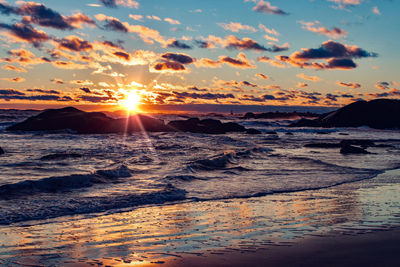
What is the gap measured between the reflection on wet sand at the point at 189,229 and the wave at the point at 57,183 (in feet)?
10.7

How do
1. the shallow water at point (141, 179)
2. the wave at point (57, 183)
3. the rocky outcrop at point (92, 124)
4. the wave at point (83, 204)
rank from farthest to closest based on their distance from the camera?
the rocky outcrop at point (92, 124), the wave at point (57, 183), the shallow water at point (141, 179), the wave at point (83, 204)

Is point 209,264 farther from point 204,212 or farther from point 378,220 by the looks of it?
point 378,220

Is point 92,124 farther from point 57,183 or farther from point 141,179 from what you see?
point 57,183

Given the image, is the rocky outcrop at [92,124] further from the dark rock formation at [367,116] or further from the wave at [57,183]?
the dark rock formation at [367,116]

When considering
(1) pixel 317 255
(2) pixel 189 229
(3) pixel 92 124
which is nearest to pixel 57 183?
(2) pixel 189 229

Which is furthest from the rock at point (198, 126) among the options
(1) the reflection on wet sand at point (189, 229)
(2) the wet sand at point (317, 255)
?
(2) the wet sand at point (317, 255)

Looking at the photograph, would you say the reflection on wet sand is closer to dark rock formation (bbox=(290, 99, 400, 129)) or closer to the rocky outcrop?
the rocky outcrop

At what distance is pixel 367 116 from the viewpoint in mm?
79875

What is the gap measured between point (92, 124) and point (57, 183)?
30693mm

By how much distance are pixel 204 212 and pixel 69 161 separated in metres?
10.9

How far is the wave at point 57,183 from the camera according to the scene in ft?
34.8

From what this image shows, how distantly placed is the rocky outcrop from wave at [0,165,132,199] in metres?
27.6

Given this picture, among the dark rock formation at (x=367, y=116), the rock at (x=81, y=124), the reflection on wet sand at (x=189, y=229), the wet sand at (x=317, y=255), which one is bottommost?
the reflection on wet sand at (x=189, y=229)

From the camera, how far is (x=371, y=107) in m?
81.0
